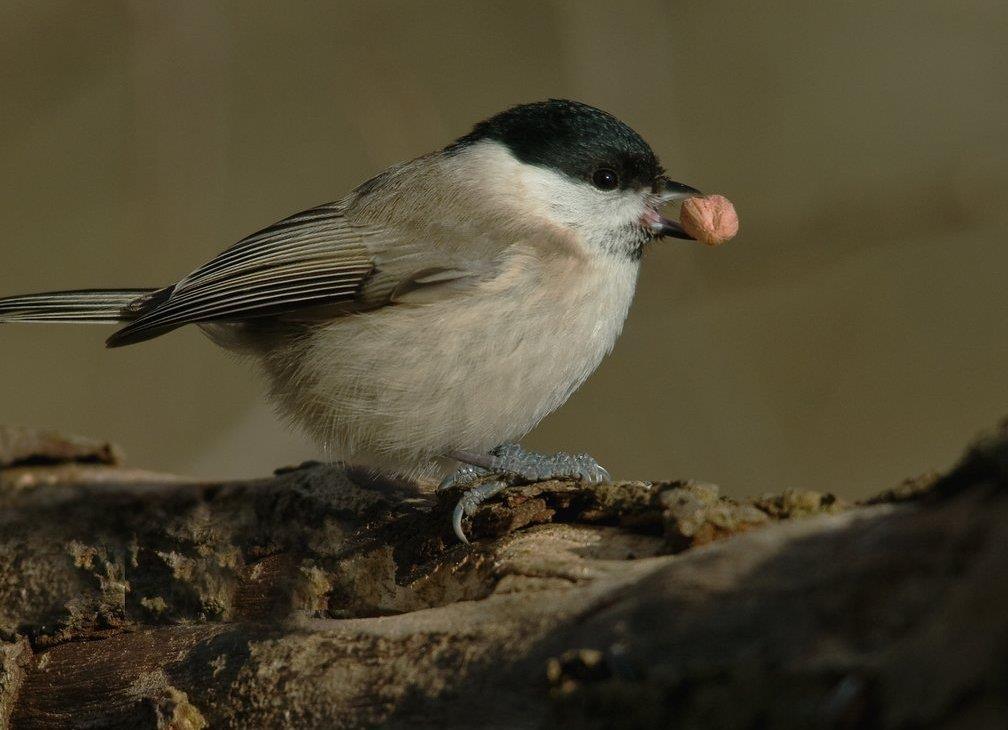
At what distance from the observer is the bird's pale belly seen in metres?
2.62

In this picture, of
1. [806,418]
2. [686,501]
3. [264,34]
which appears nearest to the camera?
[686,501]

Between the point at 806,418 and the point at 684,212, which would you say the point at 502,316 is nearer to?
the point at 684,212

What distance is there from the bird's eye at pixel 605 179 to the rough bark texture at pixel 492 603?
1.06 m

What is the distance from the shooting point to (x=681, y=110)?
553 cm

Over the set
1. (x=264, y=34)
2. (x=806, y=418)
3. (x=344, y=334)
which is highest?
(x=264, y=34)

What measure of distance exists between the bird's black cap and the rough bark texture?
3.55 ft

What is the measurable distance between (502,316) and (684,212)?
0.68 m

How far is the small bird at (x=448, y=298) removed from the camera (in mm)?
2646

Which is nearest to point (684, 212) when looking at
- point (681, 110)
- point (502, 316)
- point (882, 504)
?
point (502, 316)

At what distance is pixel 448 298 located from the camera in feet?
8.89

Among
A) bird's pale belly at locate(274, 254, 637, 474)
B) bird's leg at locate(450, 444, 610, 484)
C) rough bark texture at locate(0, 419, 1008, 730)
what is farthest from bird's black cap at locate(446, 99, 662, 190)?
rough bark texture at locate(0, 419, 1008, 730)

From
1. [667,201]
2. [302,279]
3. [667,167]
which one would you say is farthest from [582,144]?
[667,167]

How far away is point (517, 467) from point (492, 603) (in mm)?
1034

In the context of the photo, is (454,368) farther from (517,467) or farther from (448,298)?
(517,467)
